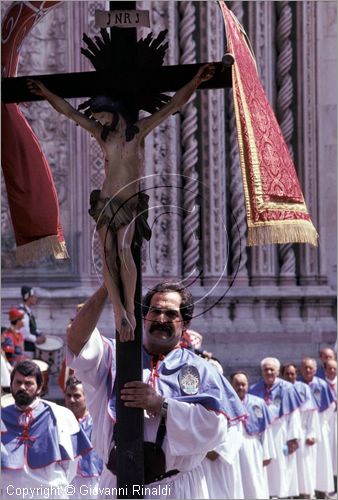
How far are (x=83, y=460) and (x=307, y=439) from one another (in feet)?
15.4

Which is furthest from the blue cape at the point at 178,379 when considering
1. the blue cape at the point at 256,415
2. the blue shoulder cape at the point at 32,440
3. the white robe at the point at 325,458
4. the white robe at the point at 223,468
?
the white robe at the point at 325,458

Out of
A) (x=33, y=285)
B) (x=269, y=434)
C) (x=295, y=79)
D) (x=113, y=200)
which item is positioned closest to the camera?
(x=113, y=200)

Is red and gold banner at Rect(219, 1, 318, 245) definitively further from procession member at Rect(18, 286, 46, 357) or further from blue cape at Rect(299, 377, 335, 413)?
procession member at Rect(18, 286, 46, 357)

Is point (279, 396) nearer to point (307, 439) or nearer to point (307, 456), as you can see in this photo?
point (307, 439)

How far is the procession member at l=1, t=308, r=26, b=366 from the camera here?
13203mm

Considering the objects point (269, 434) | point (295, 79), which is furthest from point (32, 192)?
point (295, 79)

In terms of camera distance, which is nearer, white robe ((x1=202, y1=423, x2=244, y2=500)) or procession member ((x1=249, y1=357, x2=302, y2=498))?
white robe ((x1=202, y1=423, x2=244, y2=500))

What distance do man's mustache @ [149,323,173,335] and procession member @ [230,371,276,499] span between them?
529cm

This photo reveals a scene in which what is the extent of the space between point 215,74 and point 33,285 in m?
9.98

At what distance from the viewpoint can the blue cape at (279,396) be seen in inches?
499

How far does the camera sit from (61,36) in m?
15.6

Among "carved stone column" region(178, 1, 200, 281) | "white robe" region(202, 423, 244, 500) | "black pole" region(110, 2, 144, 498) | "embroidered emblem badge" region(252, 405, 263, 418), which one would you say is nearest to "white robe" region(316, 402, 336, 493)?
"embroidered emblem badge" region(252, 405, 263, 418)

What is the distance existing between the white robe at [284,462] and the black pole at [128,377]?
737 cm

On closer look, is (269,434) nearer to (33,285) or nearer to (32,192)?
(33,285)
